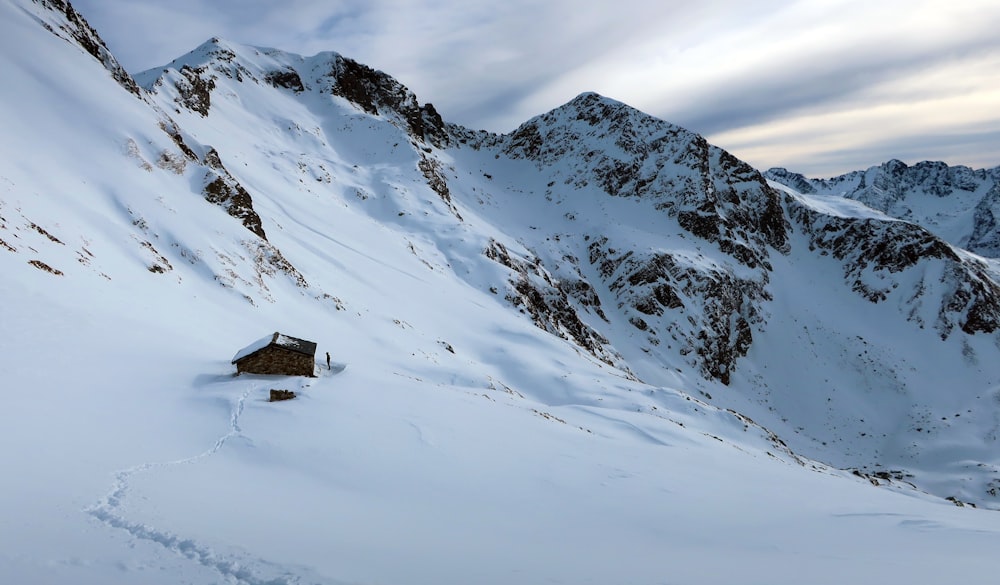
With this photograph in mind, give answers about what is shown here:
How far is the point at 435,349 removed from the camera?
118ft

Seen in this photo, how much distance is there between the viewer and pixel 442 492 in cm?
1188

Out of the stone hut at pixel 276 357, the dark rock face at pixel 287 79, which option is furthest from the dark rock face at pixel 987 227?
the stone hut at pixel 276 357

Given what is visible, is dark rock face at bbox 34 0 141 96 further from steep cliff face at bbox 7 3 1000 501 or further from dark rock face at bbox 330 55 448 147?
dark rock face at bbox 330 55 448 147

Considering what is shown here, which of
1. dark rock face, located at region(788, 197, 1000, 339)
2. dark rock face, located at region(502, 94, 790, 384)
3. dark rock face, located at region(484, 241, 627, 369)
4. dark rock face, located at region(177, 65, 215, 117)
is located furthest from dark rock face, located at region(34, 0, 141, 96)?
dark rock face, located at region(788, 197, 1000, 339)

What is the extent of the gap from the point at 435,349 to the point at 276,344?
55.4 feet

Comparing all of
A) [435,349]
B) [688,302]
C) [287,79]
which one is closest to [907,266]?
[688,302]

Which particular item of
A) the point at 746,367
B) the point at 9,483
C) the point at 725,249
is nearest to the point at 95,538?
the point at 9,483

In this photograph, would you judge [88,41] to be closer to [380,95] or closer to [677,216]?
[380,95]

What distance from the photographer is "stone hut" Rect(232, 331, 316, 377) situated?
62.8 feet

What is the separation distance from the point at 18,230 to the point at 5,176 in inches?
216

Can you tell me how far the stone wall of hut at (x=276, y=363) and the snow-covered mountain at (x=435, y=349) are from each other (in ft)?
2.45

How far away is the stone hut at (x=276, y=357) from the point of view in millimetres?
19156

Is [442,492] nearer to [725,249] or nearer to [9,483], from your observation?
[9,483]

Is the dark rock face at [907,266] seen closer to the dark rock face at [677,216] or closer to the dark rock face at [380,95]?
the dark rock face at [677,216]
